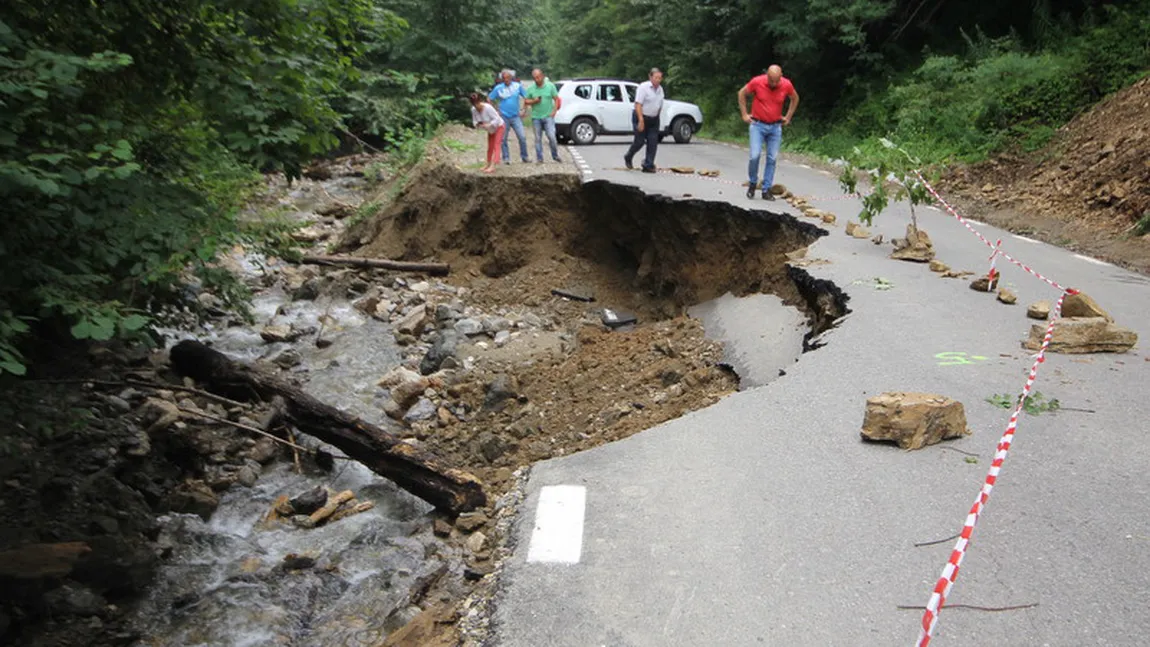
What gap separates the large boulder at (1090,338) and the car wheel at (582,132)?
1663 cm

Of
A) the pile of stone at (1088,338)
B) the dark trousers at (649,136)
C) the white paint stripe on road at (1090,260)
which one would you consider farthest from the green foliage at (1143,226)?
the dark trousers at (649,136)

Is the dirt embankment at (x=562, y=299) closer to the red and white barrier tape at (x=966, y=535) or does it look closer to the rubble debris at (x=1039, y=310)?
the rubble debris at (x=1039, y=310)

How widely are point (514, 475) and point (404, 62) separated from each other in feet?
76.3

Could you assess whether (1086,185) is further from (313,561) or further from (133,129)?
(133,129)

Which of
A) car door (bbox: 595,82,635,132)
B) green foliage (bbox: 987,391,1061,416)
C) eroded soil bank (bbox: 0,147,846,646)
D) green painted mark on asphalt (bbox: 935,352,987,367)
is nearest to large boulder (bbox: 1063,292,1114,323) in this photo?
green painted mark on asphalt (bbox: 935,352,987,367)

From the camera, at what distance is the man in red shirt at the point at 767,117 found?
11.5m

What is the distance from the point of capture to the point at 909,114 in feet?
58.7

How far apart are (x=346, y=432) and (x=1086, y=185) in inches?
459

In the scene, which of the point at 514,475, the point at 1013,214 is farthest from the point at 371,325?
Result: the point at 1013,214

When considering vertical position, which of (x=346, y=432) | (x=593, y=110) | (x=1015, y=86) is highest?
(x=1015, y=86)

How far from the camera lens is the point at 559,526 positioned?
4039mm

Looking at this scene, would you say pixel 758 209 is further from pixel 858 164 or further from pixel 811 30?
pixel 811 30

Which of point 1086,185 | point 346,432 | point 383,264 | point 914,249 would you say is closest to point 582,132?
point 383,264

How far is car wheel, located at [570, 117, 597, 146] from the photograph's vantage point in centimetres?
2169
